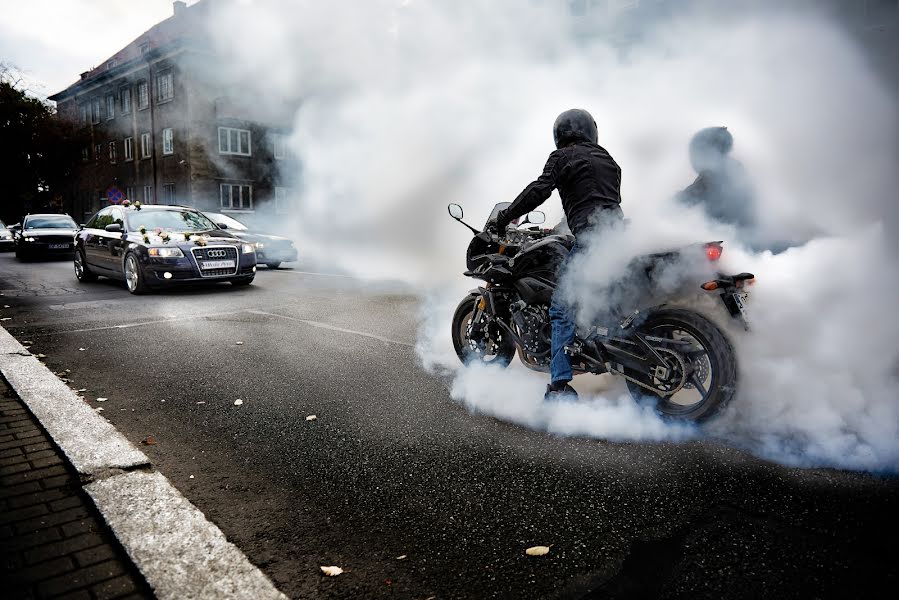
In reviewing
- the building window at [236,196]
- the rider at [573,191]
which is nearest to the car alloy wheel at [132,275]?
the rider at [573,191]

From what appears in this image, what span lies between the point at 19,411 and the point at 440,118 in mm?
8831

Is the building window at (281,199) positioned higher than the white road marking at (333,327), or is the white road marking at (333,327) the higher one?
the building window at (281,199)

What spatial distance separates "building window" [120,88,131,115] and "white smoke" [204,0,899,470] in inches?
751

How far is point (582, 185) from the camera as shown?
3.69m

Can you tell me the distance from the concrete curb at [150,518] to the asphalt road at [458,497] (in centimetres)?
10

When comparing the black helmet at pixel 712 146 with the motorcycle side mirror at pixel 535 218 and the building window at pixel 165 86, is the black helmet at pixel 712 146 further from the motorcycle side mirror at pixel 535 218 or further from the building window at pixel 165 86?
the building window at pixel 165 86

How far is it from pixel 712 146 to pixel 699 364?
190 centimetres

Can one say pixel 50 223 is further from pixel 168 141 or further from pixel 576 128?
pixel 576 128

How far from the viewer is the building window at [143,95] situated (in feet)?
89.9

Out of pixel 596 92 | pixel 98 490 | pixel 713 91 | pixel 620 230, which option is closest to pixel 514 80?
pixel 596 92

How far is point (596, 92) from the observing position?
28.0ft

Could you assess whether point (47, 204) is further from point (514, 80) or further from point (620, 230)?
point (620, 230)

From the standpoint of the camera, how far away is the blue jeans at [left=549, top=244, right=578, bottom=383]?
3711mm

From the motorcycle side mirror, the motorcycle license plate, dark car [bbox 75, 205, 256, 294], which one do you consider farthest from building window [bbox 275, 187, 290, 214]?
the motorcycle license plate
